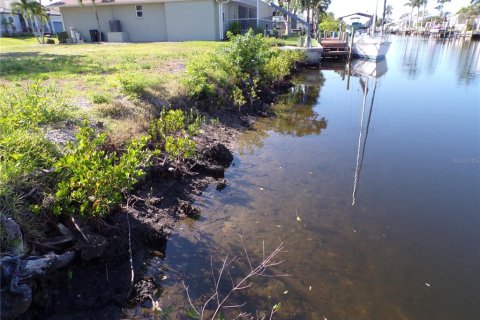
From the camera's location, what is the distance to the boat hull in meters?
26.4

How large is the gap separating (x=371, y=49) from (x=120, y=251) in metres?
27.7

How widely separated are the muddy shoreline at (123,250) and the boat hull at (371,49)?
945 inches

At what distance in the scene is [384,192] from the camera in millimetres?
6848

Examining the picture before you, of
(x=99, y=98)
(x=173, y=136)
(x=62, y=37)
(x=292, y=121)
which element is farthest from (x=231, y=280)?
(x=62, y=37)

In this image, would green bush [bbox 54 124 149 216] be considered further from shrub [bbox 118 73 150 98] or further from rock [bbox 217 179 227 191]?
shrub [bbox 118 73 150 98]

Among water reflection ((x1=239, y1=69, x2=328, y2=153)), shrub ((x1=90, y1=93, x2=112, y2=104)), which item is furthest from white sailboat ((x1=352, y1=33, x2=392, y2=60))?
shrub ((x1=90, y1=93, x2=112, y2=104))

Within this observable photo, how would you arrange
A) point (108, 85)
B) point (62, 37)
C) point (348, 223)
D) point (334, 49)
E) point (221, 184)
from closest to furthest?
point (348, 223) < point (221, 184) < point (108, 85) < point (62, 37) < point (334, 49)

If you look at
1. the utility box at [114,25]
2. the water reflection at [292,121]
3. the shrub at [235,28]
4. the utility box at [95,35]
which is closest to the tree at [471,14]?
the shrub at [235,28]

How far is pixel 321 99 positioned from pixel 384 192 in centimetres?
917

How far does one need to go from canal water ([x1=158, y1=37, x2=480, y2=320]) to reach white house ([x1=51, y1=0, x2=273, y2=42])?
17.0 m

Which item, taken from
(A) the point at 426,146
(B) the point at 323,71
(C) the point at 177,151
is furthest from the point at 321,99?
(C) the point at 177,151

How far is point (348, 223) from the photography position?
5.78 m

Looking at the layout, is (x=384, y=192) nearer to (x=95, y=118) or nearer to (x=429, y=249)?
(x=429, y=249)

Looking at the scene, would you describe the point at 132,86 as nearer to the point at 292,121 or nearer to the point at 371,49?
the point at 292,121
